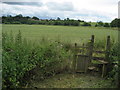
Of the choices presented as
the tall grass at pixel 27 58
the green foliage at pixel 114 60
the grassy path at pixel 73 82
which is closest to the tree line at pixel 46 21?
the tall grass at pixel 27 58

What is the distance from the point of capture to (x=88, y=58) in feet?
11.2

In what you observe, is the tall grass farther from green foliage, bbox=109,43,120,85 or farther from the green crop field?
green foliage, bbox=109,43,120,85

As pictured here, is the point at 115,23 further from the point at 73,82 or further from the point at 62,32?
the point at 73,82

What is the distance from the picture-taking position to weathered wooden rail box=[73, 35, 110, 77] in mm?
3354

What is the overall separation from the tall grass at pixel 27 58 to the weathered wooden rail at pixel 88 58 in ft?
0.67

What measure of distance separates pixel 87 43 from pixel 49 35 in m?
0.97

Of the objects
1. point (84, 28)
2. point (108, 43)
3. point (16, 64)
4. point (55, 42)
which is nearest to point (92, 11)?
point (84, 28)

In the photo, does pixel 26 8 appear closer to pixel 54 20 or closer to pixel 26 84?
pixel 54 20

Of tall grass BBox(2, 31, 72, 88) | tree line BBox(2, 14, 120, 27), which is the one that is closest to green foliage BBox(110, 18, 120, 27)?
tree line BBox(2, 14, 120, 27)

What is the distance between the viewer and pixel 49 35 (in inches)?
127

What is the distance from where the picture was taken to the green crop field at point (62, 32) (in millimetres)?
2785

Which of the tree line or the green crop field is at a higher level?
the tree line

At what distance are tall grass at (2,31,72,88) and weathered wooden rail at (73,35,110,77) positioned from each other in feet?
0.67

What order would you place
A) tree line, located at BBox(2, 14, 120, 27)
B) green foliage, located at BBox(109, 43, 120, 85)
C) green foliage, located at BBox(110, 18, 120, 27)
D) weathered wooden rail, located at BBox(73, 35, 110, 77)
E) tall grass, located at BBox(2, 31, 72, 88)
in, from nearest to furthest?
tall grass, located at BBox(2, 31, 72, 88), tree line, located at BBox(2, 14, 120, 27), green foliage, located at BBox(109, 43, 120, 85), green foliage, located at BBox(110, 18, 120, 27), weathered wooden rail, located at BBox(73, 35, 110, 77)
